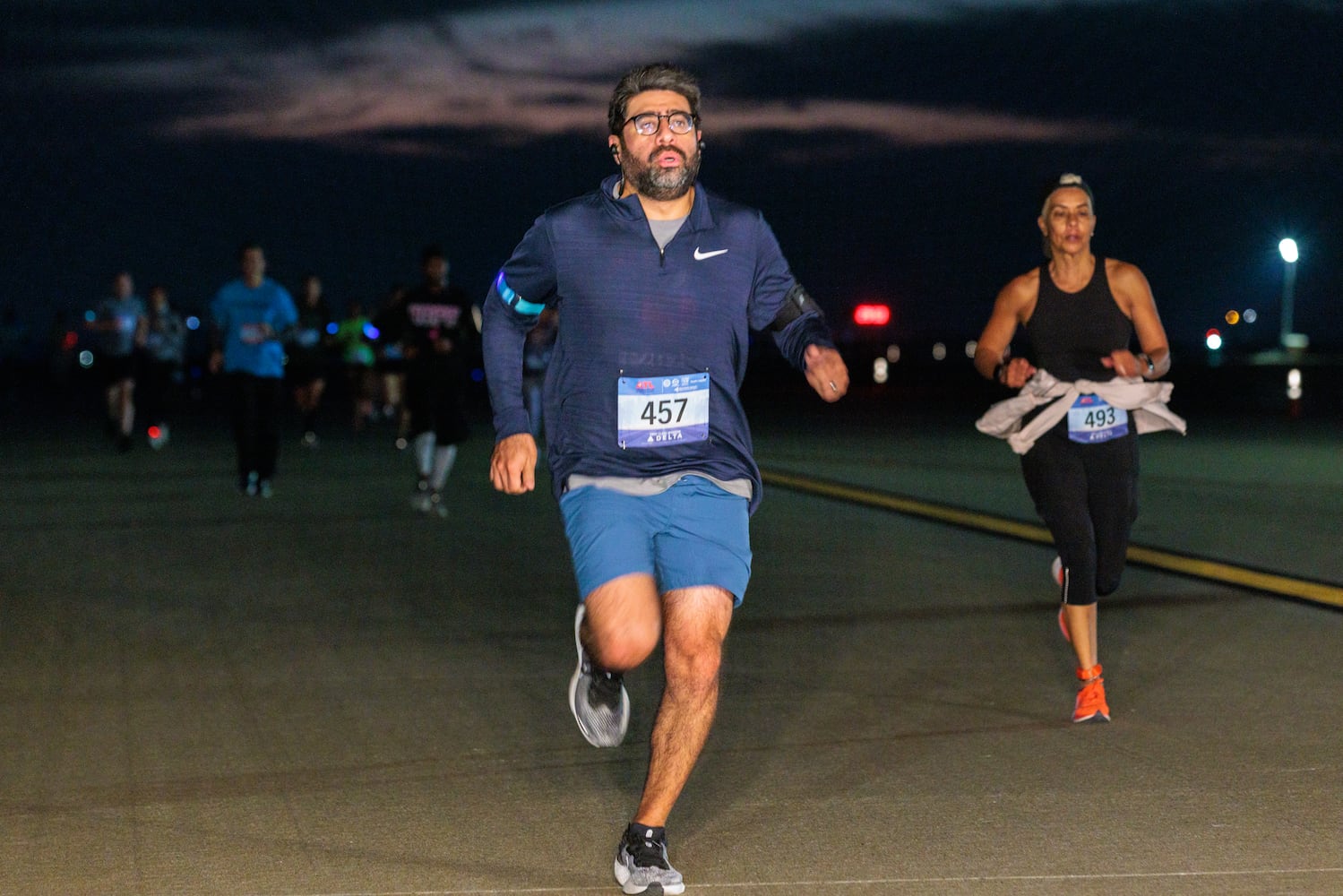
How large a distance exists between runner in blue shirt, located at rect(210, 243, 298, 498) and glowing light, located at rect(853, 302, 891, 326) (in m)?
48.2

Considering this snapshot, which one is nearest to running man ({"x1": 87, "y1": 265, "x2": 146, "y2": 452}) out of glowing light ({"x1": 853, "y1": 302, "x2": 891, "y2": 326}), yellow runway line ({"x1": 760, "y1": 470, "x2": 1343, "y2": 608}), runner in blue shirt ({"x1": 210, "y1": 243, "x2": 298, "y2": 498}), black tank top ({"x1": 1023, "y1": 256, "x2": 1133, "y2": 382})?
runner in blue shirt ({"x1": 210, "y1": 243, "x2": 298, "y2": 498})

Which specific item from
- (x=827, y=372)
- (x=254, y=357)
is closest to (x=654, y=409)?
(x=827, y=372)

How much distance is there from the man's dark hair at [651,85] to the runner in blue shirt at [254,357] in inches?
410

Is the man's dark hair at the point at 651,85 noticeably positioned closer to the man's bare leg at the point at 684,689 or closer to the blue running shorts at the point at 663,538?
the blue running shorts at the point at 663,538

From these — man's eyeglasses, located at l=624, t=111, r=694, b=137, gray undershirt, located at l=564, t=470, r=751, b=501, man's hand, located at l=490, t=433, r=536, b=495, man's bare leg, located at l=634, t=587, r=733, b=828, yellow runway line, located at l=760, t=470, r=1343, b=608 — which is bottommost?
yellow runway line, located at l=760, t=470, r=1343, b=608

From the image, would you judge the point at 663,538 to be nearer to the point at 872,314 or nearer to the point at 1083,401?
the point at 1083,401

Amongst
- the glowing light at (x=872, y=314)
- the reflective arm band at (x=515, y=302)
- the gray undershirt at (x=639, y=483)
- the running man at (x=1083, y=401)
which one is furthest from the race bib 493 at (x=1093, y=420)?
the glowing light at (x=872, y=314)

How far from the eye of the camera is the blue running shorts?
4422 millimetres

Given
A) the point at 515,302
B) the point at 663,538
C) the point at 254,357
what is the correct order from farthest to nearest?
the point at 254,357 → the point at 515,302 → the point at 663,538

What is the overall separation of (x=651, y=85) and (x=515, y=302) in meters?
0.64

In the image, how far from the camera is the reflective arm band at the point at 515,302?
4648 mm

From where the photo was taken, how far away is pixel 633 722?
6.27 m

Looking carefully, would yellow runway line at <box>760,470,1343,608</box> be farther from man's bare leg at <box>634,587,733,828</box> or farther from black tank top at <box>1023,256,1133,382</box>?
man's bare leg at <box>634,587,733,828</box>

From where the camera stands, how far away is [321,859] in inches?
180
